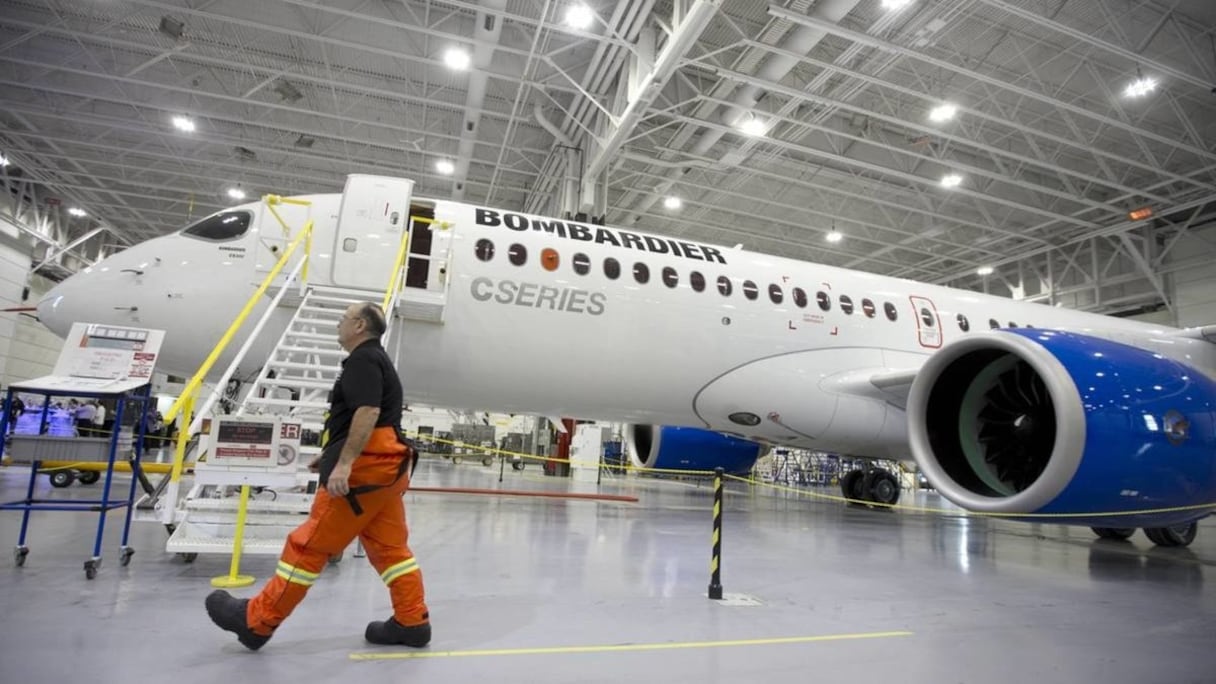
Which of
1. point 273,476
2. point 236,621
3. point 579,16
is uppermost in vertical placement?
point 579,16

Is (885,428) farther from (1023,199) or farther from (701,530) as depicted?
(1023,199)

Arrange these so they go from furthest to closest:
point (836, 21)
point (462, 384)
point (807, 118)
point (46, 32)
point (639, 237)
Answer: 1. point (807, 118)
2. point (46, 32)
3. point (836, 21)
4. point (639, 237)
5. point (462, 384)

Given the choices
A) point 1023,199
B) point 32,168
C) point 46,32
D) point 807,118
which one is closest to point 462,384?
point 807,118

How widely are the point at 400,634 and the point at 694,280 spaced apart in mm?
5636

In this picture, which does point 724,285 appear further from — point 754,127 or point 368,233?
point 754,127

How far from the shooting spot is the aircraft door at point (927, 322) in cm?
909

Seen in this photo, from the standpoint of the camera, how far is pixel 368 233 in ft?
20.9

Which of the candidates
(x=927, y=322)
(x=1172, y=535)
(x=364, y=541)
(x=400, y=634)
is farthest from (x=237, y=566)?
(x=1172, y=535)

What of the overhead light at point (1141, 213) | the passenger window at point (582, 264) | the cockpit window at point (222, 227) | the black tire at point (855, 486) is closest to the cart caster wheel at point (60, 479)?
the cockpit window at point (222, 227)

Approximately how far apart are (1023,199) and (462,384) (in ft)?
59.0

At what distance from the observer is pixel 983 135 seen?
14.9m

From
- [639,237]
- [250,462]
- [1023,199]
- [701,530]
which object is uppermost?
[1023,199]

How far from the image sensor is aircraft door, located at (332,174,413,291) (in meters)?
6.25

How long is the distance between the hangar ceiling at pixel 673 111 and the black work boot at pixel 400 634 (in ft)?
27.9
